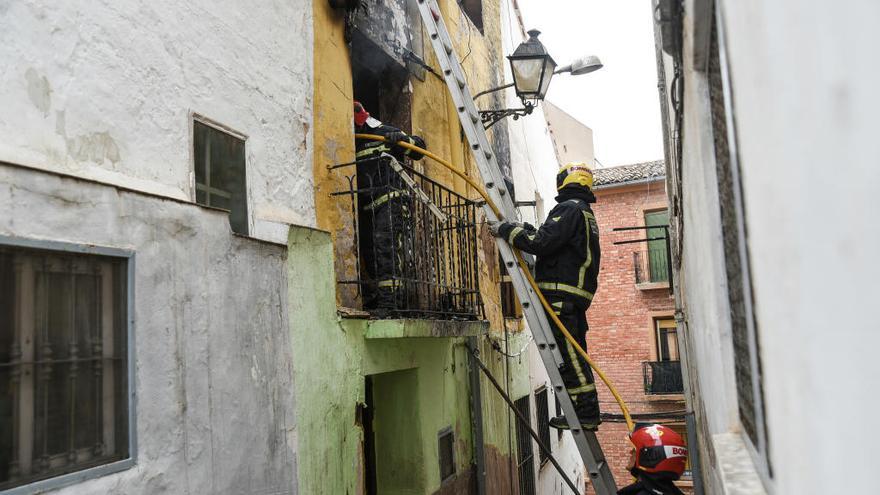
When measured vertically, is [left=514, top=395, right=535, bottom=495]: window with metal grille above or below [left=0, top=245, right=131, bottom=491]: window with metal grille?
below

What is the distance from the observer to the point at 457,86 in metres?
6.33

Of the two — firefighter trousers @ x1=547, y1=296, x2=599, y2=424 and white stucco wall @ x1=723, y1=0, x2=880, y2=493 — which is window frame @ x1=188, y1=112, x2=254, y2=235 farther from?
white stucco wall @ x1=723, y1=0, x2=880, y2=493

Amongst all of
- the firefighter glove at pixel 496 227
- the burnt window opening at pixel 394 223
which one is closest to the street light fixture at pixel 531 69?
the burnt window opening at pixel 394 223

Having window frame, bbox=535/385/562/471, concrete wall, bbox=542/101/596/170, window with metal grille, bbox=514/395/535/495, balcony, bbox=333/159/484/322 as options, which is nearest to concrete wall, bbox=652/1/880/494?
balcony, bbox=333/159/484/322

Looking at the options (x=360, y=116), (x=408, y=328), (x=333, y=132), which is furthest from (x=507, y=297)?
(x=333, y=132)

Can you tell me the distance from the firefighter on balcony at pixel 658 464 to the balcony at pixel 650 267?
18106 mm

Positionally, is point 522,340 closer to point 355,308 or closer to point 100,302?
point 355,308

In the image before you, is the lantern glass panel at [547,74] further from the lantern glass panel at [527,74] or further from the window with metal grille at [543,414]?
the window with metal grille at [543,414]

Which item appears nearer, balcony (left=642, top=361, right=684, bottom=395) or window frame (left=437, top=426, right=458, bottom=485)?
window frame (left=437, top=426, right=458, bottom=485)

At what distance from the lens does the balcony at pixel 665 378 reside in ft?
70.0

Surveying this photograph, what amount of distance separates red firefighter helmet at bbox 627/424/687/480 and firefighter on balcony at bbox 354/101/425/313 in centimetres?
220

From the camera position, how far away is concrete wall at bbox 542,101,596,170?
26.4m

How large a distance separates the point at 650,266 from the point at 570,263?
16831 mm

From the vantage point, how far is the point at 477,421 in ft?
27.5
